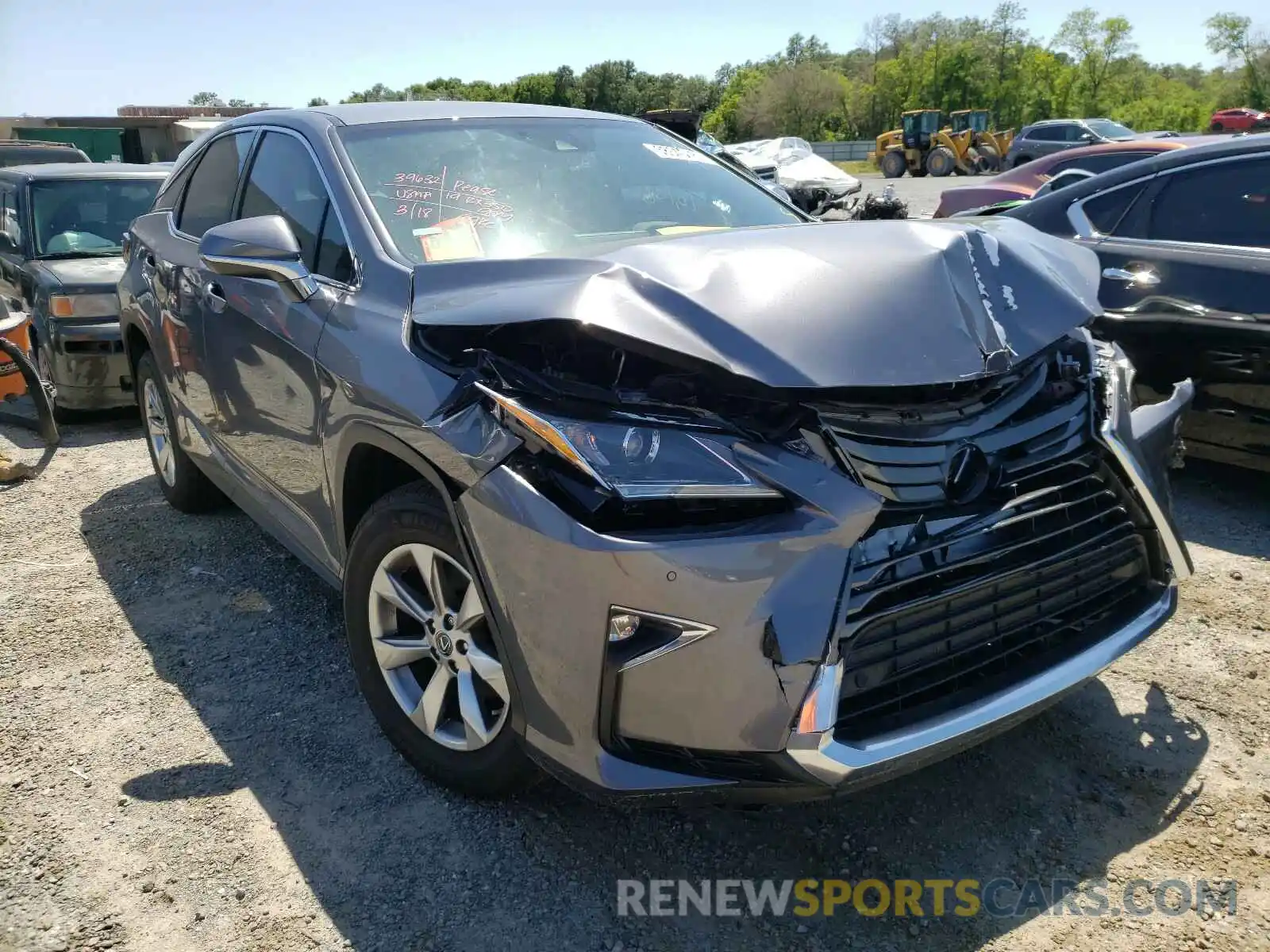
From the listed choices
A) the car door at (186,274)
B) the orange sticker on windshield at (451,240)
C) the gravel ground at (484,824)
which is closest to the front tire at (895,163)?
the car door at (186,274)

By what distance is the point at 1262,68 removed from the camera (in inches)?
2431

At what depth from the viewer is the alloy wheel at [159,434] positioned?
4668mm

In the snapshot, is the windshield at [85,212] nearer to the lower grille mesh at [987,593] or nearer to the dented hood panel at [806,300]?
the dented hood panel at [806,300]

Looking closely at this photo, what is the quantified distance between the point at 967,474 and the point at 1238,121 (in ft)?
161

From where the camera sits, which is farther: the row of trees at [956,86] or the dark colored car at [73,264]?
the row of trees at [956,86]

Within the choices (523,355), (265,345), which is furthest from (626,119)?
(523,355)

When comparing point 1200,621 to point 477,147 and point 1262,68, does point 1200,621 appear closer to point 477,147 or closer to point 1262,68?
point 477,147

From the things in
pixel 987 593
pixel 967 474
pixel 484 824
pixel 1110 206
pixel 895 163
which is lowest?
pixel 484 824

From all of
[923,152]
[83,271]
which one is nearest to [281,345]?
[83,271]

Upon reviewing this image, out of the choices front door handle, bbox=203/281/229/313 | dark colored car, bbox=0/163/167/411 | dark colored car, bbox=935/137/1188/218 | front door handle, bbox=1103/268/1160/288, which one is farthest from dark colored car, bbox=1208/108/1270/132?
front door handle, bbox=203/281/229/313

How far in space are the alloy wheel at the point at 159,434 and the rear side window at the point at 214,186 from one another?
2.76 ft

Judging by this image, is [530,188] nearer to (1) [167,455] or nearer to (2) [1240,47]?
(1) [167,455]

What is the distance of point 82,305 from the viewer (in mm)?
6414

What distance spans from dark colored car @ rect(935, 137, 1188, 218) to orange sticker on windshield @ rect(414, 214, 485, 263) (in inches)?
263
